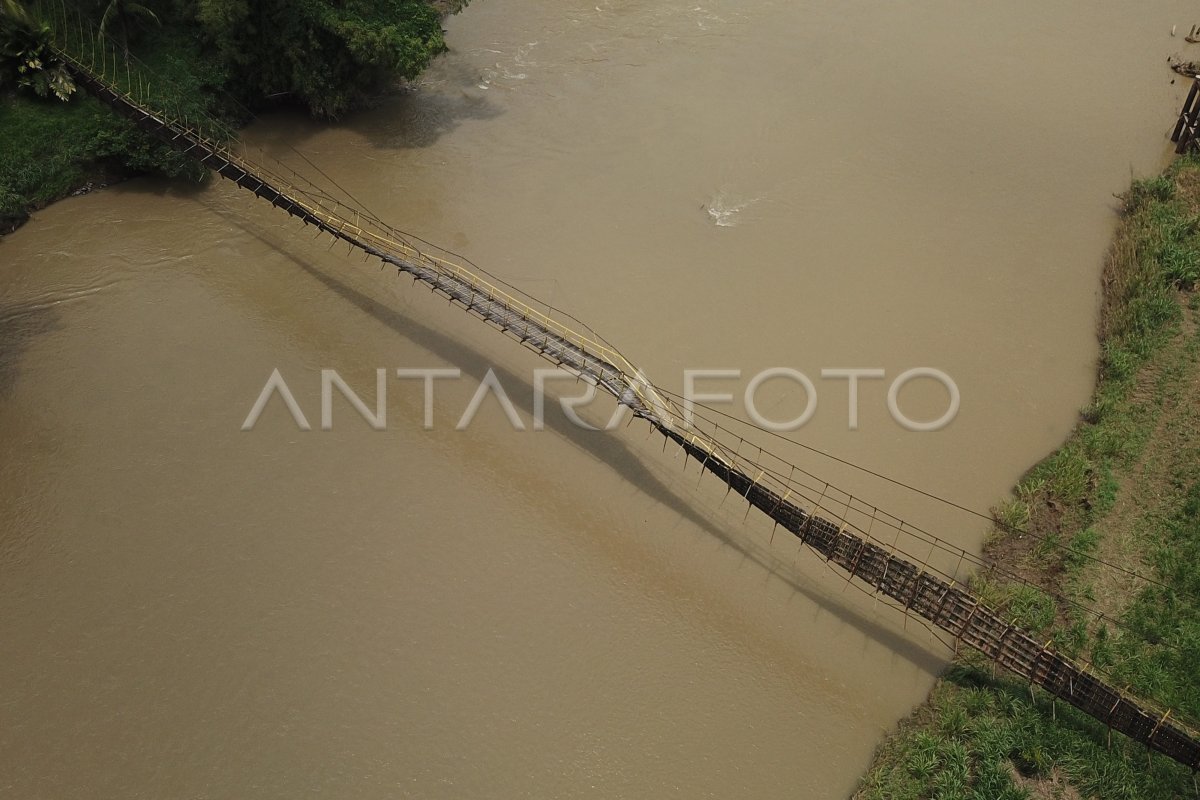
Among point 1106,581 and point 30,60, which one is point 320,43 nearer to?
point 30,60

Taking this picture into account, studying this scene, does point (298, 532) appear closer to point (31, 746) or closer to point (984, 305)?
point (31, 746)

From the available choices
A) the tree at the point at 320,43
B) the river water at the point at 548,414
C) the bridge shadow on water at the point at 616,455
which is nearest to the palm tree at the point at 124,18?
the tree at the point at 320,43

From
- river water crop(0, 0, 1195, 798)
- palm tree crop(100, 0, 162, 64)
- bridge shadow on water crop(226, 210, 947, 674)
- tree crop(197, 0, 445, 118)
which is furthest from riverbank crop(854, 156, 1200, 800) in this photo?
palm tree crop(100, 0, 162, 64)

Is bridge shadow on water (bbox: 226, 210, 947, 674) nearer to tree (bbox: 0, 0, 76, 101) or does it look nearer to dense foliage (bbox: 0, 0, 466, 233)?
dense foliage (bbox: 0, 0, 466, 233)

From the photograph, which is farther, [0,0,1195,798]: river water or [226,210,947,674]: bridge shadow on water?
[226,210,947,674]: bridge shadow on water

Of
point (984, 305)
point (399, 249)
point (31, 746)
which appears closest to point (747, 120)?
point (984, 305)

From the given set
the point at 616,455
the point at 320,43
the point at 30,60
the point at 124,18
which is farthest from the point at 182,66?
the point at 616,455

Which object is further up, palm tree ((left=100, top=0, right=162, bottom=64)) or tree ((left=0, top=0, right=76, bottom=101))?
palm tree ((left=100, top=0, right=162, bottom=64))
